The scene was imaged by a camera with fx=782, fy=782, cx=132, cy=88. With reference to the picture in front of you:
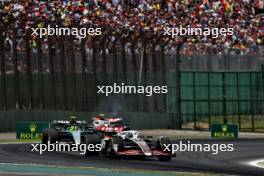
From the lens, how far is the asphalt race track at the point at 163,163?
72.5 feet

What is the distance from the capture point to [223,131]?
114 ft

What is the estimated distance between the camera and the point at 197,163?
24.4 meters

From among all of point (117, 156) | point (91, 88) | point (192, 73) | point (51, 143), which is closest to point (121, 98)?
point (91, 88)

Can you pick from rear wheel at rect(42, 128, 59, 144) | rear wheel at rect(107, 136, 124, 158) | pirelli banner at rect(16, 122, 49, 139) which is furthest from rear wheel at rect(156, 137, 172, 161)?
pirelli banner at rect(16, 122, 49, 139)

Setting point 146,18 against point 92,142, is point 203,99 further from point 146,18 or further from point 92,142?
point 92,142

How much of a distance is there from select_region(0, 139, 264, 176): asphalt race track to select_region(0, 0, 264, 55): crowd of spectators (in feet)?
40.2

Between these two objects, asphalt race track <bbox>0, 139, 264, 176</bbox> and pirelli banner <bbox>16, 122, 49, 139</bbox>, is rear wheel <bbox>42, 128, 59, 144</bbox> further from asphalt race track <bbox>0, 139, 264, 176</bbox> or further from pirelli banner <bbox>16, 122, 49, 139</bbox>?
pirelli banner <bbox>16, 122, 49, 139</bbox>

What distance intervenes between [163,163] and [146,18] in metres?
23.3

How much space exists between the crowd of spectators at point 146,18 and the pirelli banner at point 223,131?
11.5m

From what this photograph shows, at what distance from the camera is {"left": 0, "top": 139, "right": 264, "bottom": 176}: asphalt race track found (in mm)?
22094

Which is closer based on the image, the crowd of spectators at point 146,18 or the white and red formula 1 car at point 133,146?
the white and red formula 1 car at point 133,146

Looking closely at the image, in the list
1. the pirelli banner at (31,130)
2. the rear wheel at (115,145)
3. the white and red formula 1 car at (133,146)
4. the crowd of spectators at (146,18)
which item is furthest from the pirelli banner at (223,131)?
the pirelli banner at (31,130)

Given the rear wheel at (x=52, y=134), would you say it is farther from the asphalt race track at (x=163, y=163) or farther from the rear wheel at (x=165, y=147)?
the rear wheel at (x=165, y=147)

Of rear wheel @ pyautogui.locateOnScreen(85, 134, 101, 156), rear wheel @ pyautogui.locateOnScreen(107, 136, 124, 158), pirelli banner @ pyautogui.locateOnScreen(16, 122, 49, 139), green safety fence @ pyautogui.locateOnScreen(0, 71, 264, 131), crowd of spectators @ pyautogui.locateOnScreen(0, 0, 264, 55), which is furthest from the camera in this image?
green safety fence @ pyautogui.locateOnScreen(0, 71, 264, 131)
